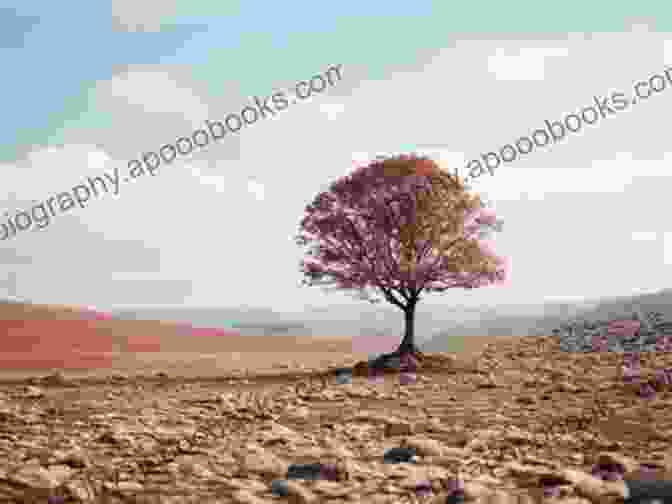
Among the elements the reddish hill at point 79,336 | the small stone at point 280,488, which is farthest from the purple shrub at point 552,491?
the reddish hill at point 79,336

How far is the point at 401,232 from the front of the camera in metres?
26.0

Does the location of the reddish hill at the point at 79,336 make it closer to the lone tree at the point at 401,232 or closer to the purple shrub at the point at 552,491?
the lone tree at the point at 401,232

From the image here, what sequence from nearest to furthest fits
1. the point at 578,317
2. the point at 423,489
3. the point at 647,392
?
1. the point at 423,489
2. the point at 647,392
3. the point at 578,317

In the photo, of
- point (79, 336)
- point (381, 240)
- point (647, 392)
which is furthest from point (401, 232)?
point (79, 336)

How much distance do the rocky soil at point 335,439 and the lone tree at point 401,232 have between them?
7.04 meters

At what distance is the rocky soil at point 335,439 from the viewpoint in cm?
728

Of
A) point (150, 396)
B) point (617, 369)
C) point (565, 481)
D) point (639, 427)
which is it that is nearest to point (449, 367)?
point (617, 369)

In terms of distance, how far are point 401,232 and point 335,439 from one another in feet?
53.6

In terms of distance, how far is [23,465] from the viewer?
338 inches

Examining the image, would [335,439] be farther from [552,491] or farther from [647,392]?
[647,392]

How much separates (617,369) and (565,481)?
17068mm

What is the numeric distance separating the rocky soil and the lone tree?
7.04 meters

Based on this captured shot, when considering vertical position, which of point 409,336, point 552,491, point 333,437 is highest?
point 409,336

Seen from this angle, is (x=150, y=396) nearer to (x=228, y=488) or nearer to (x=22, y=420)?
(x=22, y=420)
